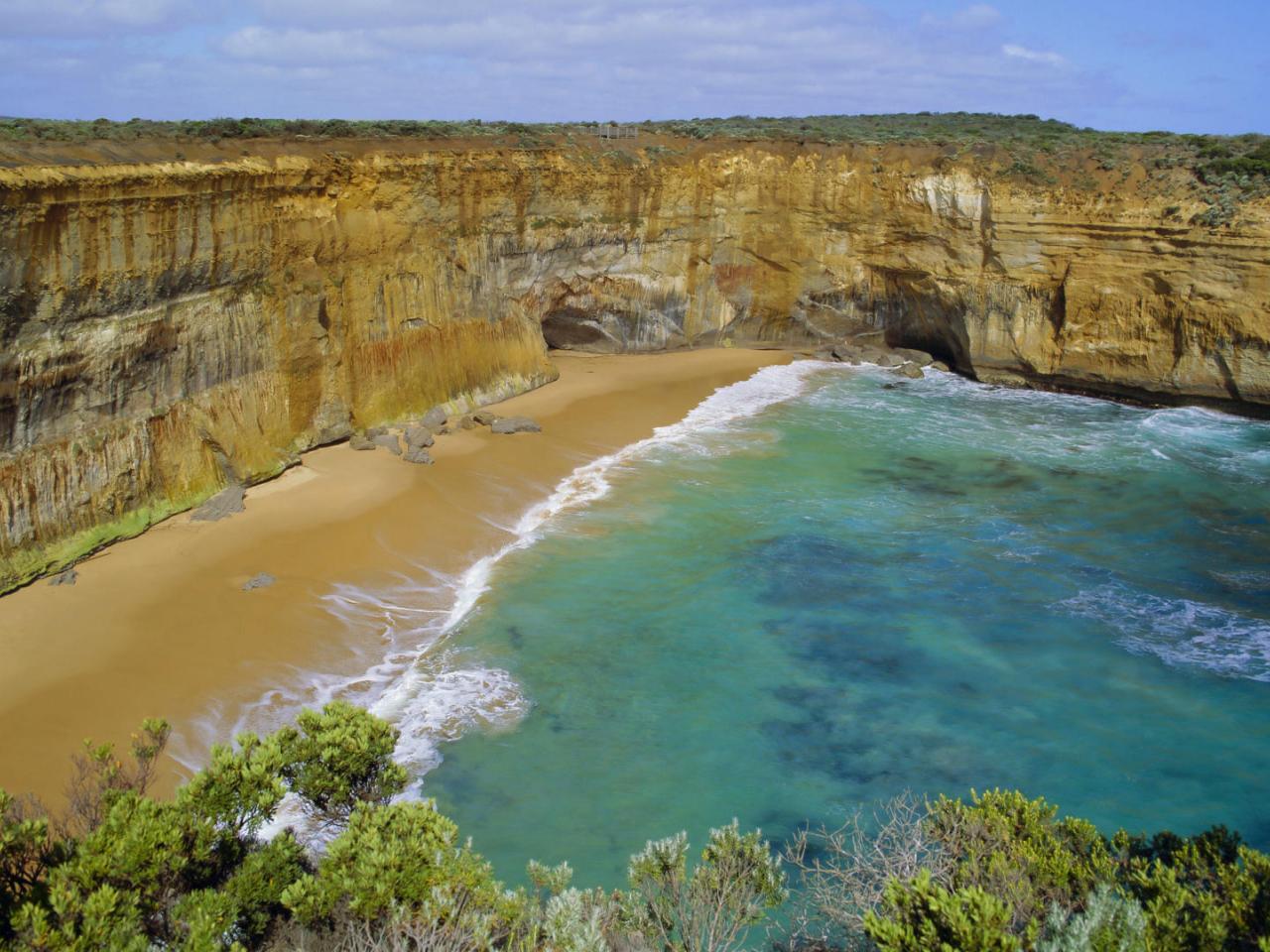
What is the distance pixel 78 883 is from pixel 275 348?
16.0 m

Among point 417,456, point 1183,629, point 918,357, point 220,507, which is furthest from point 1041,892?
point 918,357

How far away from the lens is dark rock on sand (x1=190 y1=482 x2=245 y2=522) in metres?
Answer: 19.7

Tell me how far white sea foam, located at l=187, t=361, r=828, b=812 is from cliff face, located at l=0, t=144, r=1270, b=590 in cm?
505

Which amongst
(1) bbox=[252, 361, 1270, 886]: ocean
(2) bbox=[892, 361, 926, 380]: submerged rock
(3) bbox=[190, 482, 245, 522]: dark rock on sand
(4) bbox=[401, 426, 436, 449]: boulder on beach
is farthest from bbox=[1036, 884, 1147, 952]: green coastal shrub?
(2) bbox=[892, 361, 926, 380]: submerged rock

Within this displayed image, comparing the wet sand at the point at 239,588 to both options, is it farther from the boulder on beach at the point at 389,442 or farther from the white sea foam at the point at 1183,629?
the white sea foam at the point at 1183,629

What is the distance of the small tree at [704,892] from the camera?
891 cm

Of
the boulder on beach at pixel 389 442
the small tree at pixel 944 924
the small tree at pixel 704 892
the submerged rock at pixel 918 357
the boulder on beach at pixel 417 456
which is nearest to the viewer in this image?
the small tree at pixel 944 924

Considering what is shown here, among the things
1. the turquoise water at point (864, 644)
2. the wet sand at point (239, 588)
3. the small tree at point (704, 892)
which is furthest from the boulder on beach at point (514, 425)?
the small tree at point (704, 892)

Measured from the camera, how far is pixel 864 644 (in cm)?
1739

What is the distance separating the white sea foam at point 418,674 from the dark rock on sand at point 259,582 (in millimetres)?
1038

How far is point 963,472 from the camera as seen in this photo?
25.8 meters

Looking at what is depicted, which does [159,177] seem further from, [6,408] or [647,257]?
[647,257]

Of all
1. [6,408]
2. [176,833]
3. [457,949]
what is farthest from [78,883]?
[6,408]

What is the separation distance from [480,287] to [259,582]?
13.0 m
